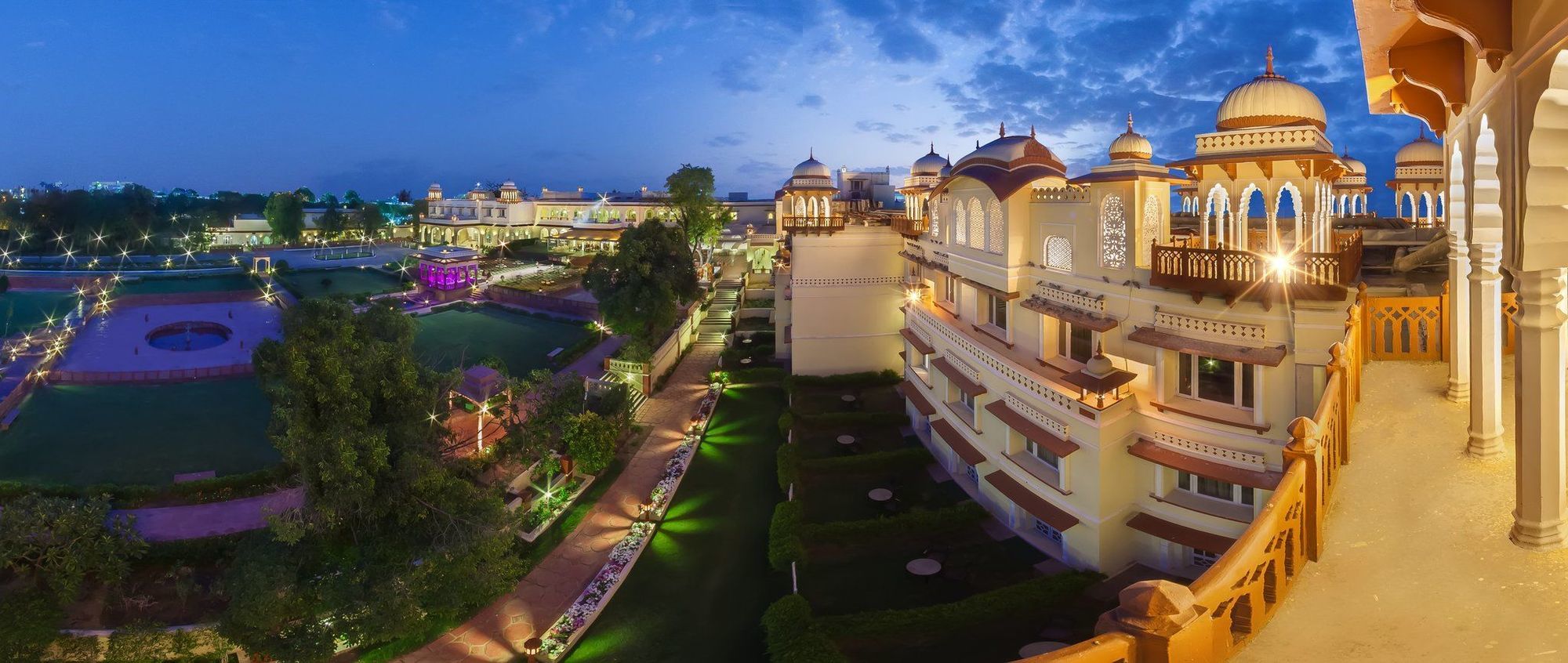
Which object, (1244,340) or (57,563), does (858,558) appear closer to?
(1244,340)

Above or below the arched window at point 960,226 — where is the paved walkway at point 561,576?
below

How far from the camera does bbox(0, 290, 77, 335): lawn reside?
34688mm

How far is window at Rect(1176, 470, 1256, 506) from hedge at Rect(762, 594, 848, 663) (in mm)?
6055

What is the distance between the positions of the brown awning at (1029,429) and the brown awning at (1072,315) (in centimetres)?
187

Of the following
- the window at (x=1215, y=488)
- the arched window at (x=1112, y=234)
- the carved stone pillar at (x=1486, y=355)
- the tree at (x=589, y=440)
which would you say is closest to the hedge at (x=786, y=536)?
the tree at (x=589, y=440)

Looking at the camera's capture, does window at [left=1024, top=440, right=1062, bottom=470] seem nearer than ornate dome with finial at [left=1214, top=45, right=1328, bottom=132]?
No

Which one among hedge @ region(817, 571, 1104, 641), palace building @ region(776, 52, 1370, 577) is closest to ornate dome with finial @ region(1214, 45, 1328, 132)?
palace building @ region(776, 52, 1370, 577)

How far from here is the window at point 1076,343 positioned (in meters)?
14.1

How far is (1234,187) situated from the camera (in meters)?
12.1

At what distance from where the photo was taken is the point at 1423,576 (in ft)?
14.0

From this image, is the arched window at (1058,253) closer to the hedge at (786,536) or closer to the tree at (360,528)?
the hedge at (786,536)

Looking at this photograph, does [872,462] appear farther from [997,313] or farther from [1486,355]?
[1486,355]

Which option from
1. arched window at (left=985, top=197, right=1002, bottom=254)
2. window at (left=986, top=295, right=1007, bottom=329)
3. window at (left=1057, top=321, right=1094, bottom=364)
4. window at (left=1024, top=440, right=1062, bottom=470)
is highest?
arched window at (left=985, top=197, right=1002, bottom=254)

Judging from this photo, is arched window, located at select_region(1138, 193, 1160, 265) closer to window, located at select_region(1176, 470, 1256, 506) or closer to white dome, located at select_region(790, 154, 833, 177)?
window, located at select_region(1176, 470, 1256, 506)
